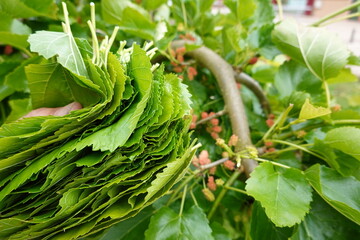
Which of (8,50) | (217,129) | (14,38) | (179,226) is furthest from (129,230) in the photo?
(8,50)

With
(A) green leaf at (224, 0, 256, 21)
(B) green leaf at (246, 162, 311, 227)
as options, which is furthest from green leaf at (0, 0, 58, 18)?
(B) green leaf at (246, 162, 311, 227)

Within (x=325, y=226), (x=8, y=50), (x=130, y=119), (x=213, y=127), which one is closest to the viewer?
(x=130, y=119)

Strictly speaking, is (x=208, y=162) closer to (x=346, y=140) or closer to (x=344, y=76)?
(x=346, y=140)

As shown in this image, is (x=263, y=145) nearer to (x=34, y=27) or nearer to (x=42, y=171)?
(x=42, y=171)

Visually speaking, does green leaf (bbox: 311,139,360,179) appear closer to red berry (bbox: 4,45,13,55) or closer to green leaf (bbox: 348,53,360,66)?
green leaf (bbox: 348,53,360,66)

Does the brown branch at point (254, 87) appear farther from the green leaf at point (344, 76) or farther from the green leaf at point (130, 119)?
the green leaf at point (130, 119)

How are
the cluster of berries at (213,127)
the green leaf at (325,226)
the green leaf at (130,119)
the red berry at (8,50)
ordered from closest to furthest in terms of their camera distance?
the green leaf at (130,119) < the green leaf at (325,226) < the cluster of berries at (213,127) < the red berry at (8,50)

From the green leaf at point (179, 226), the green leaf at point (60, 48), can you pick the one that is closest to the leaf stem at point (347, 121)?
the green leaf at point (179, 226)

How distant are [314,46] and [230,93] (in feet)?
0.40

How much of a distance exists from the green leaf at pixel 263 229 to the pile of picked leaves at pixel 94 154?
0.12 meters

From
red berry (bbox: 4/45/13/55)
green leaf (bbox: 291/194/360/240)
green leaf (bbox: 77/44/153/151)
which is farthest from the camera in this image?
red berry (bbox: 4/45/13/55)

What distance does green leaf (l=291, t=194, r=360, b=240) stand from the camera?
0.35 meters

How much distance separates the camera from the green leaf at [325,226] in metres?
0.35

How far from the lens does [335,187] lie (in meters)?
0.35
